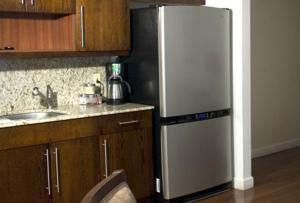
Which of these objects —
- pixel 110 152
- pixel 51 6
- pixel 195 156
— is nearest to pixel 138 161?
pixel 110 152

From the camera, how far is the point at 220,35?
13.4ft

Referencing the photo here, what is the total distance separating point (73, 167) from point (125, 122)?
21.7 inches


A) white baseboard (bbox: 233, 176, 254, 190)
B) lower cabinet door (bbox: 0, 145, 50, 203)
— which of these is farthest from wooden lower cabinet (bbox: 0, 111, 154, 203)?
white baseboard (bbox: 233, 176, 254, 190)

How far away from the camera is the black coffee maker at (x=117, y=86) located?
3.89 m

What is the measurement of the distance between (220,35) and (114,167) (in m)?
1.53

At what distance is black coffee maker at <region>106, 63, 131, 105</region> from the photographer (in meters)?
3.89

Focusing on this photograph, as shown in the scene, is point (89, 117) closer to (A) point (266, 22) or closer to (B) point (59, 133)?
(B) point (59, 133)

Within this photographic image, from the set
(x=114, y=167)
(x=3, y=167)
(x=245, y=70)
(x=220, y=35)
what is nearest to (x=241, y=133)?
(x=245, y=70)

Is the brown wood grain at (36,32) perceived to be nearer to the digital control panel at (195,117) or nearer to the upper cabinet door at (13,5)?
the upper cabinet door at (13,5)

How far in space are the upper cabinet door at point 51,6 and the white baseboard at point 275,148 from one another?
123 inches

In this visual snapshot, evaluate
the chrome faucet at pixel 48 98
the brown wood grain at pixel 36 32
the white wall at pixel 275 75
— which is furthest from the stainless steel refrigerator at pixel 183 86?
the white wall at pixel 275 75

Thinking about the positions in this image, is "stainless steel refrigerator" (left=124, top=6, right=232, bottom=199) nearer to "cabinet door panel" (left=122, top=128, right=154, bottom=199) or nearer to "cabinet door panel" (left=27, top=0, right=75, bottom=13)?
"cabinet door panel" (left=122, top=128, right=154, bottom=199)

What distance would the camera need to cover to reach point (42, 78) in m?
3.74

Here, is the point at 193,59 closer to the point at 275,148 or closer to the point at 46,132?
the point at 46,132
